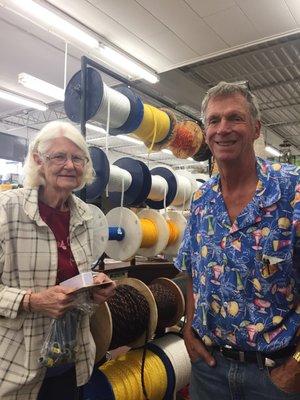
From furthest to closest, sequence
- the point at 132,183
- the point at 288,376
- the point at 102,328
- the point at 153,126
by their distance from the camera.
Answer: the point at 153,126, the point at 132,183, the point at 102,328, the point at 288,376

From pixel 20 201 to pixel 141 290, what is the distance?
1108 millimetres

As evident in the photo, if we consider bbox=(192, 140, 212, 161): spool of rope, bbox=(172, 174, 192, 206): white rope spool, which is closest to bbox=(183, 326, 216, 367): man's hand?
bbox=(172, 174, 192, 206): white rope spool

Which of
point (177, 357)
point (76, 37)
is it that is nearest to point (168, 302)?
point (177, 357)

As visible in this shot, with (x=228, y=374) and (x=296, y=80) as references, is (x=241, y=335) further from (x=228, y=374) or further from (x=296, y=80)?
(x=296, y=80)

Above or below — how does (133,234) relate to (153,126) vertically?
below

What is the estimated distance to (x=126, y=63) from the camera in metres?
5.96

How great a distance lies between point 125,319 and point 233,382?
2.91 feet

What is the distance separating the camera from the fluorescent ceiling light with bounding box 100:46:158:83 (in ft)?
18.1

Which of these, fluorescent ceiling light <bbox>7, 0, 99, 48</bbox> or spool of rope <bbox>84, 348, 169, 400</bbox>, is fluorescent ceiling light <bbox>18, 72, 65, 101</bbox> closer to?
fluorescent ceiling light <bbox>7, 0, 99, 48</bbox>

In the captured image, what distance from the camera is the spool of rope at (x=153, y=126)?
2.54m

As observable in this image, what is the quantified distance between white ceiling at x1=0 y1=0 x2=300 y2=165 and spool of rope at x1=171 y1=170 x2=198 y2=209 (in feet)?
2.79

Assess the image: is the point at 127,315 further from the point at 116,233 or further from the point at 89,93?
the point at 89,93

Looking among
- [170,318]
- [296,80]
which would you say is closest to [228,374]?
[170,318]

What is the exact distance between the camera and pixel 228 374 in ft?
4.51
